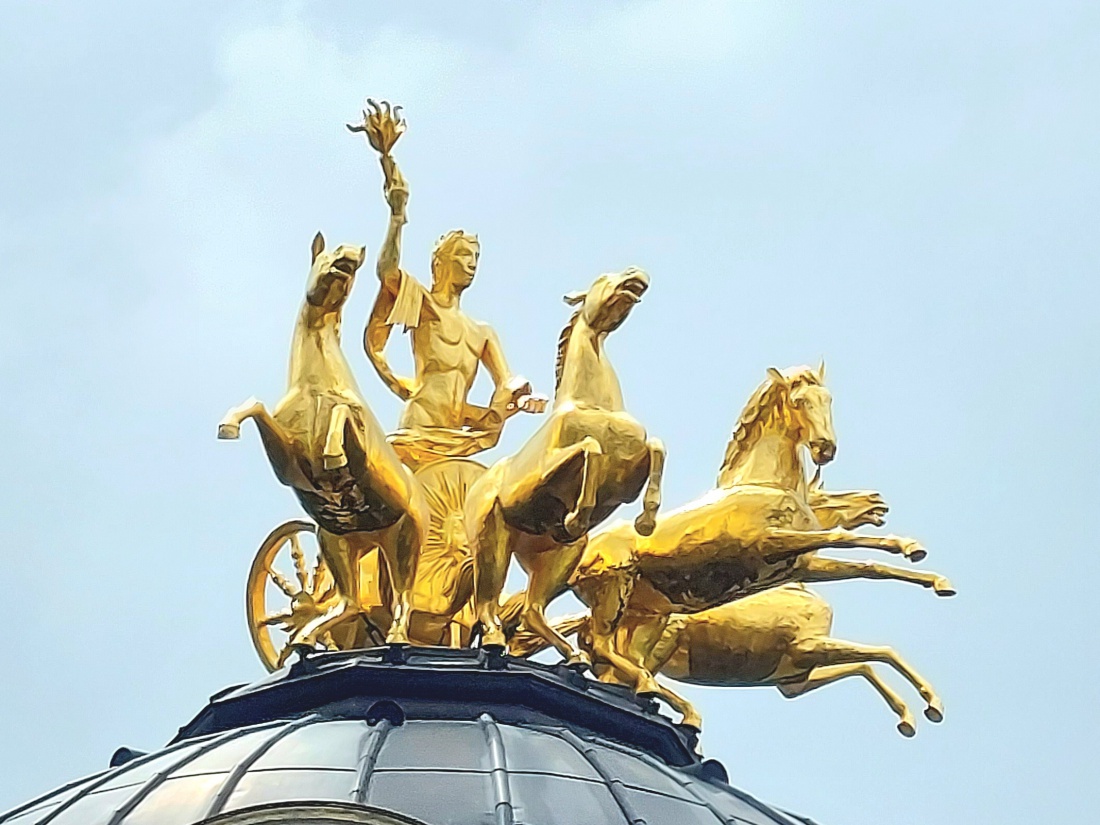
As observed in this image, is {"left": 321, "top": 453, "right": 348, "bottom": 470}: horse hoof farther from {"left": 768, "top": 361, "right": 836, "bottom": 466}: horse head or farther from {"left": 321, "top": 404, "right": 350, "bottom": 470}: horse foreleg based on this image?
{"left": 768, "top": 361, "right": 836, "bottom": 466}: horse head

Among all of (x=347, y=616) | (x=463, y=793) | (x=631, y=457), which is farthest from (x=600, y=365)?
(x=463, y=793)

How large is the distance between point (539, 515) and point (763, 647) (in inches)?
111

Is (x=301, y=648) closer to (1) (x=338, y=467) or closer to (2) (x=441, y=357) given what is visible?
(1) (x=338, y=467)

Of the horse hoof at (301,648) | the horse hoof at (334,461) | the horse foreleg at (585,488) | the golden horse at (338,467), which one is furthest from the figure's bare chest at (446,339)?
the horse hoof at (334,461)

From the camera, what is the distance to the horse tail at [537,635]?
79.6 ft

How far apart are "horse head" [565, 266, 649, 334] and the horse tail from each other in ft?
7.39

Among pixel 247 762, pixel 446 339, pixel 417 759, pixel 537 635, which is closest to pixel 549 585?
pixel 537 635

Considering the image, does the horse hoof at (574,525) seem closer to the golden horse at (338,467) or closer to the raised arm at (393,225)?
the golden horse at (338,467)

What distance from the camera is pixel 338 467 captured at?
2316cm

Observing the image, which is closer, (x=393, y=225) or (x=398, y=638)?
(x=398, y=638)

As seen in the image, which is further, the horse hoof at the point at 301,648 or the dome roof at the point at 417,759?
the horse hoof at the point at 301,648

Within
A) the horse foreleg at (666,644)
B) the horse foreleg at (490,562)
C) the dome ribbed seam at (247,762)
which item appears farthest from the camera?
the horse foreleg at (666,644)

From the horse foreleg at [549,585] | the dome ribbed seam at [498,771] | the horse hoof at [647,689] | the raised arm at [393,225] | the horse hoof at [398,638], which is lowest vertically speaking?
the dome ribbed seam at [498,771]

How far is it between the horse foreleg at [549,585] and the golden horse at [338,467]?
0.87 metres
